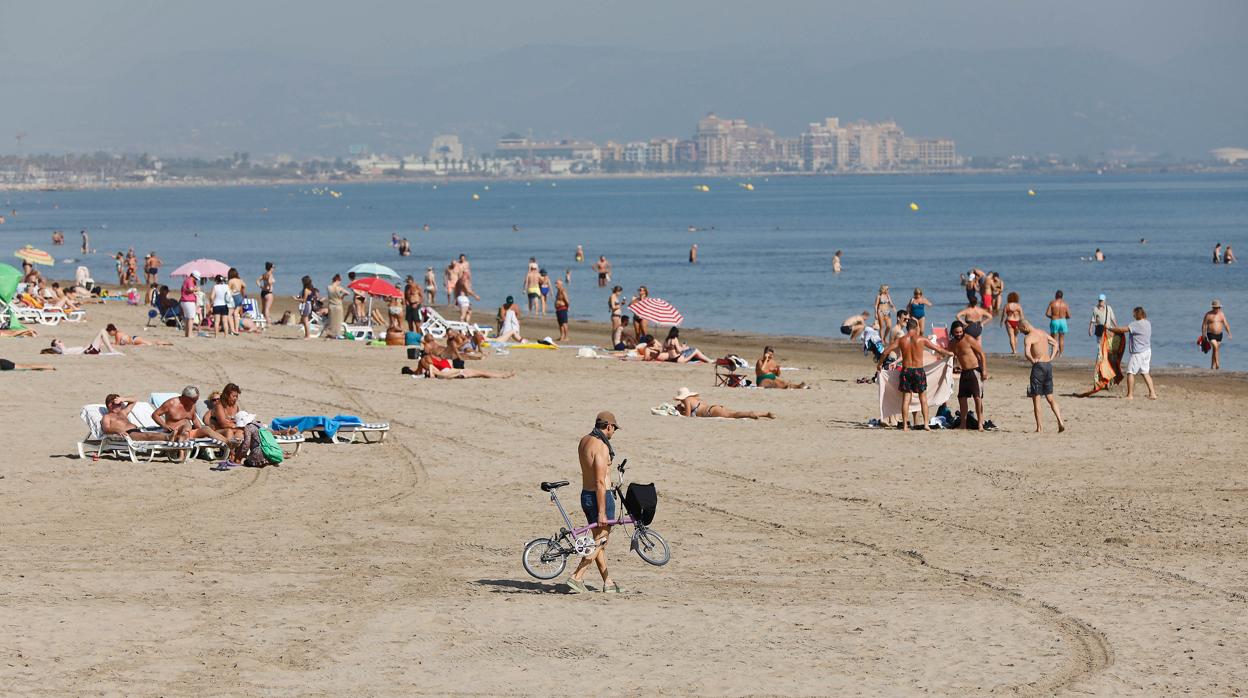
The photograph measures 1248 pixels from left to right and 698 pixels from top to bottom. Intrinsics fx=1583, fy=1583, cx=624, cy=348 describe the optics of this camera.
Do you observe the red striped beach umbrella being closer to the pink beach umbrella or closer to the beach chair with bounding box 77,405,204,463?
the pink beach umbrella

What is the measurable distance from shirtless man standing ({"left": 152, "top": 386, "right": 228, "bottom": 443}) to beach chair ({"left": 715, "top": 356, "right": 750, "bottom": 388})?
28.6 ft

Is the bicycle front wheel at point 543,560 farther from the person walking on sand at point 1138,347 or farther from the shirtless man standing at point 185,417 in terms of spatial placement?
the person walking on sand at point 1138,347

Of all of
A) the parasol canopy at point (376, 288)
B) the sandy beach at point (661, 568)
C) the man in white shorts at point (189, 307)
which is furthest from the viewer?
the parasol canopy at point (376, 288)

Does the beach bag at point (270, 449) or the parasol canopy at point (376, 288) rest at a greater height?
the parasol canopy at point (376, 288)

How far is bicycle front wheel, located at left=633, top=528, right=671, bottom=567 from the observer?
11469mm

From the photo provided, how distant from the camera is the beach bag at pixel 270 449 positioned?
1591cm

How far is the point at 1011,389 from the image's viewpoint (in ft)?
75.5

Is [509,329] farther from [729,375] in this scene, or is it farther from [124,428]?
[124,428]

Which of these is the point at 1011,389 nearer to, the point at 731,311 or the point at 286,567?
the point at 286,567

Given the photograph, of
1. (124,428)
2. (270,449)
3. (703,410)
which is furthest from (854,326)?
(124,428)

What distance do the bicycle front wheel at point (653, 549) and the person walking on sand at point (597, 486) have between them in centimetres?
49

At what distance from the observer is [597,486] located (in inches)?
417

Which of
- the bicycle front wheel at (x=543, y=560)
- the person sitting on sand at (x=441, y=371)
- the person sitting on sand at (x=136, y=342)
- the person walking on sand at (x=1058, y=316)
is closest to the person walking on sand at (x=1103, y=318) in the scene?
the person walking on sand at (x=1058, y=316)

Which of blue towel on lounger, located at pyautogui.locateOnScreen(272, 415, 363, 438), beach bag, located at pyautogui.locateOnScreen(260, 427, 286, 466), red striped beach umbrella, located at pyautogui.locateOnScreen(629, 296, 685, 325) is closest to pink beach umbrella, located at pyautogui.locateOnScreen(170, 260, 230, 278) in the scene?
red striped beach umbrella, located at pyautogui.locateOnScreen(629, 296, 685, 325)
